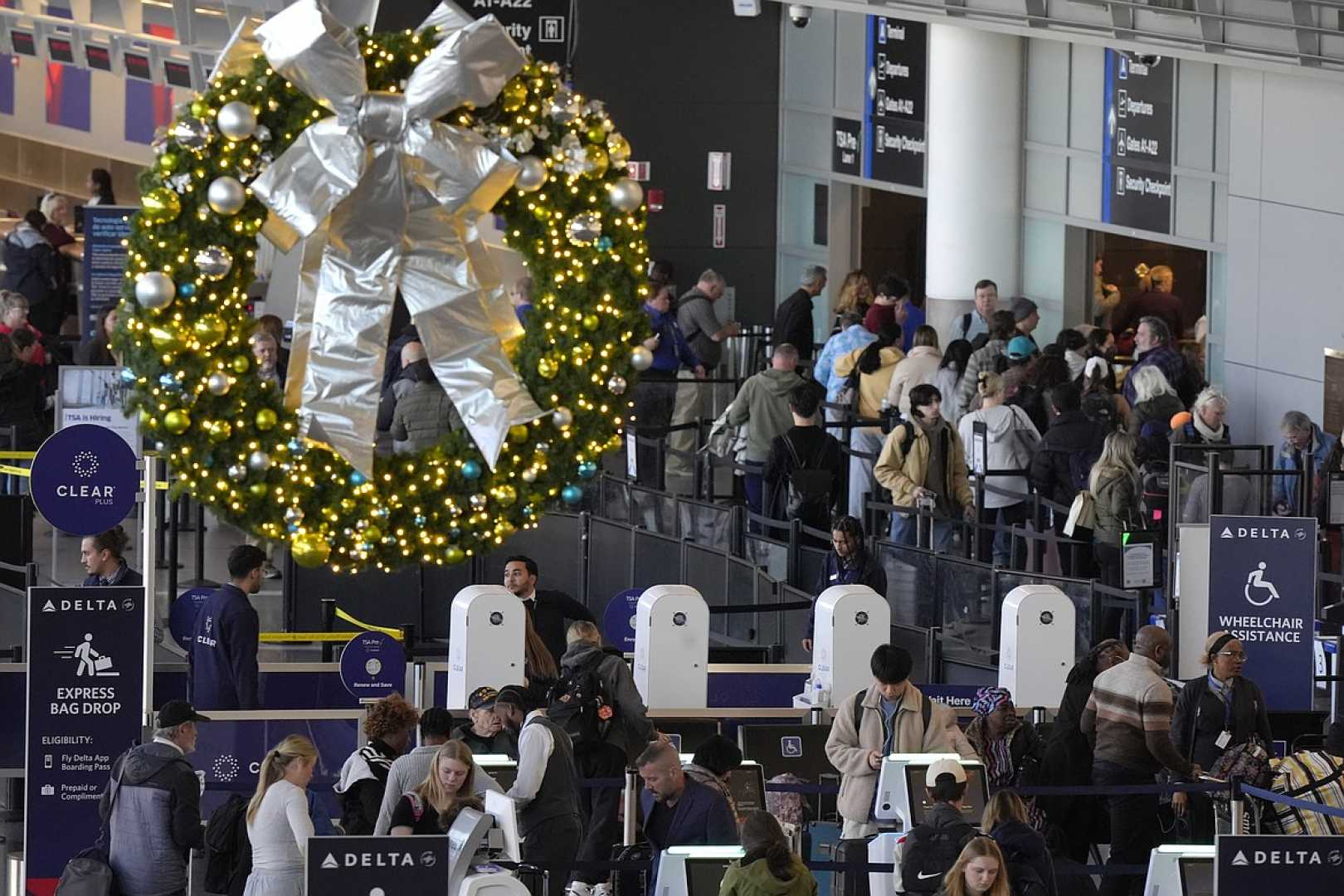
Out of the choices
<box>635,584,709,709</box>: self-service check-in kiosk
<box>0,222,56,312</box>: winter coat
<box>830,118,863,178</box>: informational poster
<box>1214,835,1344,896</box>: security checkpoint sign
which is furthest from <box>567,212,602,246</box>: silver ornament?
<box>830,118,863,178</box>: informational poster

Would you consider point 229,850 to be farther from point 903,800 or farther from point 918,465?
point 918,465

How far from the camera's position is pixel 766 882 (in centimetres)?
884

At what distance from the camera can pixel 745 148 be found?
2744 centimetres

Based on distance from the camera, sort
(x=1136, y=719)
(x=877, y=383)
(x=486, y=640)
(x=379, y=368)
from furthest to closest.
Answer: (x=877, y=383), (x=379, y=368), (x=486, y=640), (x=1136, y=719)

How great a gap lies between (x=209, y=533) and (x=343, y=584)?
8.74ft

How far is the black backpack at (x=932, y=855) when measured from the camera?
9.18 metres

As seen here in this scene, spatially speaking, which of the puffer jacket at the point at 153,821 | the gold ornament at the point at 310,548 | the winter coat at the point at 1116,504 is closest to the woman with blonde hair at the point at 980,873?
the puffer jacket at the point at 153,821

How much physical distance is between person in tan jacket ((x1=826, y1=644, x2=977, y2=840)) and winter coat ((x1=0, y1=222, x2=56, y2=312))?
11453 mm

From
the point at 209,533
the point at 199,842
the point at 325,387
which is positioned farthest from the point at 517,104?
the point at 209,533

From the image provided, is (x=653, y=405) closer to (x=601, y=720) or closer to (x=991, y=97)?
(x=991, y=97)

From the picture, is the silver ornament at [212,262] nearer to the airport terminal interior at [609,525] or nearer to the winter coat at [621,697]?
the airport terminal interior at [609,525]

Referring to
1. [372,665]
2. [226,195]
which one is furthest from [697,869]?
[226,195]

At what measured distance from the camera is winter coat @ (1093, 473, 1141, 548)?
14.5 metres

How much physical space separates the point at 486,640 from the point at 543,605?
1049 mm
